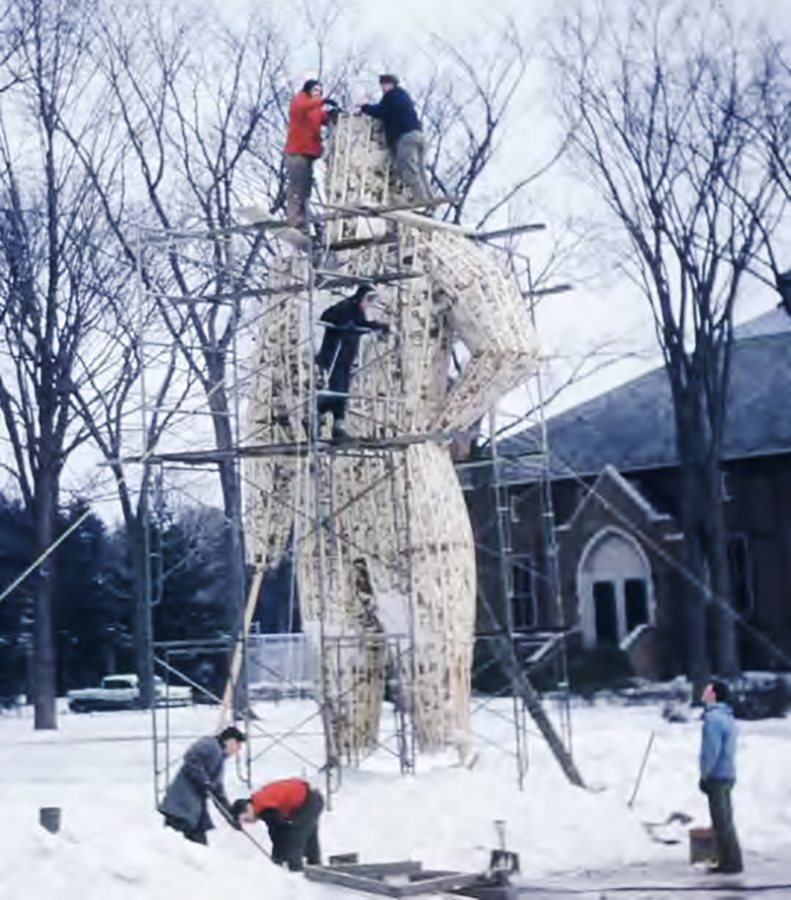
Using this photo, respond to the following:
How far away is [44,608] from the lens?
29.7m

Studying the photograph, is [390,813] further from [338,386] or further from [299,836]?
[338,386]

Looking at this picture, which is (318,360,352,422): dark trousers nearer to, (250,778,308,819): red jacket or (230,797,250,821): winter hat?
(250,778,308,819): red jacket

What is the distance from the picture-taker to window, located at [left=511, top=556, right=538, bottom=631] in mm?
41378

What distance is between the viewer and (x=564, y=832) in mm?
15352

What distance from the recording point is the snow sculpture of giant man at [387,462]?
52.9ft

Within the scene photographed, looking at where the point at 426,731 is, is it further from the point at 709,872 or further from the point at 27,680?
the point at 27,680

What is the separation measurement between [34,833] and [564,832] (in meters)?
6.06

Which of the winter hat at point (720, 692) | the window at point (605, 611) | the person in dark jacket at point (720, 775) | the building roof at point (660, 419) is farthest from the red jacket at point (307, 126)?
the window at point (605, 611)

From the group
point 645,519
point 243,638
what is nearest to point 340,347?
point 243,638

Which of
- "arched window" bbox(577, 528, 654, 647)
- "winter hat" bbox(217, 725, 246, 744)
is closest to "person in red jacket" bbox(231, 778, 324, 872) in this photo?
"winter hat" bbox(217, 725, 246, 744)

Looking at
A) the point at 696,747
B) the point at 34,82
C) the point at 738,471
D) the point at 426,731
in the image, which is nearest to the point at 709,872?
the point at 426,731

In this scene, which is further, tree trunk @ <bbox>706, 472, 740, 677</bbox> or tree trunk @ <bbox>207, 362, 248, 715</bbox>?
tree trunk @ <bbox>706, 472, 740, 677</bbox>

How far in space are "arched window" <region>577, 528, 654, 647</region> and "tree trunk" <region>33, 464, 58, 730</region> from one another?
1424 cm

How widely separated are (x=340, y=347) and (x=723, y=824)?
539 cm
